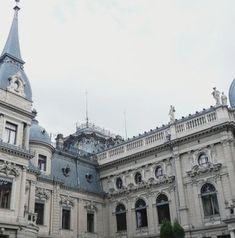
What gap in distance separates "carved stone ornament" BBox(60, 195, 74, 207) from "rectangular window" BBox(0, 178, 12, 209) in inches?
456

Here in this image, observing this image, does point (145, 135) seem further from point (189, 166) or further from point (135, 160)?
point (189, 166)

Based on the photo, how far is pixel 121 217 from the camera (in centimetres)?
4734

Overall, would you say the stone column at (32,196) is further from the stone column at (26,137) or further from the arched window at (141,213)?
the arched window at (141,213)

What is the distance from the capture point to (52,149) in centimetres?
4581

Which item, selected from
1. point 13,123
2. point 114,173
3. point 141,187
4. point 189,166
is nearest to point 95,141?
point 114,173

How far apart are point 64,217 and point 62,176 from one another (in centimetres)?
512

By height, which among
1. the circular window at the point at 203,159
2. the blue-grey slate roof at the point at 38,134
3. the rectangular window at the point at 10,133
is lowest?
the circular window at the point at 203,159

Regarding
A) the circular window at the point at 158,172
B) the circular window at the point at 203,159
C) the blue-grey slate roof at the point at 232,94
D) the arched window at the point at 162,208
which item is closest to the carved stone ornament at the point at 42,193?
the arched window at the point at 162,208

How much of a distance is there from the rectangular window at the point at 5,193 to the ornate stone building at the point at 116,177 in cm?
9

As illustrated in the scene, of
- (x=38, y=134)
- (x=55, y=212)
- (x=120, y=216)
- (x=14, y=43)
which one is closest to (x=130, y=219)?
(x=120, y=216)

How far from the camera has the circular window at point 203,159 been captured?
4136cm

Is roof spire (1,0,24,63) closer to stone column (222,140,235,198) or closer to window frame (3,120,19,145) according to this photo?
window frame (3,120,19,145)

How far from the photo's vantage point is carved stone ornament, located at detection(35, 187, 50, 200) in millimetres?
41219

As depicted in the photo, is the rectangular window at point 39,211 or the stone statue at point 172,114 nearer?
the rectangular window at point 39,211
